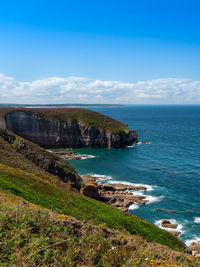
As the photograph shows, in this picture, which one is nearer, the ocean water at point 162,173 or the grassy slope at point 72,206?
the grassy slope at point 72,206

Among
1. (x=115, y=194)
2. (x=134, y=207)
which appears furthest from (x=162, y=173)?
(x=134, y=207)

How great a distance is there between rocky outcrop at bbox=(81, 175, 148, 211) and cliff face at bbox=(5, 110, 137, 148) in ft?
169

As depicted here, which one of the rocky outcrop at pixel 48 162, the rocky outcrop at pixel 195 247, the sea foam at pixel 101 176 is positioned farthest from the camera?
the sea foam at pixel 101 176

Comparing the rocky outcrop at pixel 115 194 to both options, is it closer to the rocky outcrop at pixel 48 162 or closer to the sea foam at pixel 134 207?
the sea foam at pixel 134 207

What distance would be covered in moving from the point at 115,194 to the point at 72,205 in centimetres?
2691

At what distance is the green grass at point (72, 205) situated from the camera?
23275 millimetres

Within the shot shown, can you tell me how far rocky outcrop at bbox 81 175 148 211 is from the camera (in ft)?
144

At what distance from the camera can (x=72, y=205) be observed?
2528cm

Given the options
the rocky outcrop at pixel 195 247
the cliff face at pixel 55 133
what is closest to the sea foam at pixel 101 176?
the rocky outcrop at pixel 195 247

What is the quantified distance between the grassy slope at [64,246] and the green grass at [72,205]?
31.4 ft

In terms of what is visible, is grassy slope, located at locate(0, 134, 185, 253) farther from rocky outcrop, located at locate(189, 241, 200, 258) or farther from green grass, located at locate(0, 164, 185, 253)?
rocky outcrop, located at locate(189, 241, 200, 258)

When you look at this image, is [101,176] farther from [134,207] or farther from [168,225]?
[168,225]

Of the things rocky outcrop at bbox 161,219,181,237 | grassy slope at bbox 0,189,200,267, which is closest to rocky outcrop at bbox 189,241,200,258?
rocky outcrop at bbox 161,219,181,237

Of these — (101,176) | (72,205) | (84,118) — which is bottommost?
(101,176)
